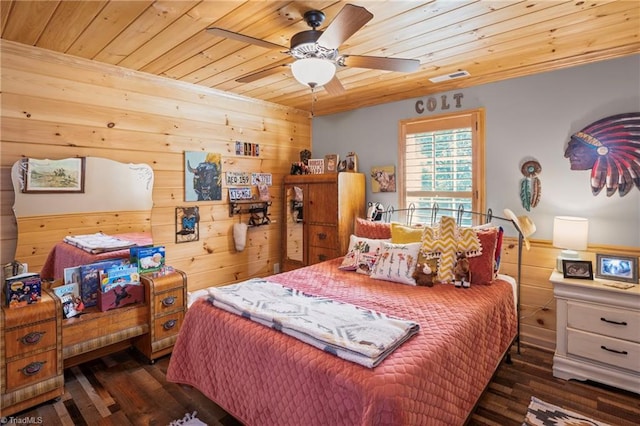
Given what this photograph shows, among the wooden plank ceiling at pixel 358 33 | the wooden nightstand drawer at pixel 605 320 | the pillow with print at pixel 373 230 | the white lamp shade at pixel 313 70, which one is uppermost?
the wooden plank ceiling at pixel 358 33

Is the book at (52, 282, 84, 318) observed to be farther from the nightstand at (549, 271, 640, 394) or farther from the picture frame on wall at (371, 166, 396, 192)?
the nightstand at (549, 271, 640, 394)

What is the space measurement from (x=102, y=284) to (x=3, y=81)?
4.90ft

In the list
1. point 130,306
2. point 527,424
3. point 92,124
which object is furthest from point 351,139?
point 527,424

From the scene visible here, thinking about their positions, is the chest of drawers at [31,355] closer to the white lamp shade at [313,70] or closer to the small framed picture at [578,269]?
the white lamp shade at [313,70]

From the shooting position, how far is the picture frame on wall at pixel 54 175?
95.4 inches

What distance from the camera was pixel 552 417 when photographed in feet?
6.64

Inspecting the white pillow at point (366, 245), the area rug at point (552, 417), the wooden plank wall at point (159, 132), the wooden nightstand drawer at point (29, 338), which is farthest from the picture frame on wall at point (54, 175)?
the area rug at point (552, 417)

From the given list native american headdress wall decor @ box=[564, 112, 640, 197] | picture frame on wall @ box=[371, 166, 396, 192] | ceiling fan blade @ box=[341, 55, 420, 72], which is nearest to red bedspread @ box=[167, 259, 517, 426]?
native american headdress wall decor @ box=[564, 112, 640, 197]

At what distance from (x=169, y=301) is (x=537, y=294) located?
3.02 m

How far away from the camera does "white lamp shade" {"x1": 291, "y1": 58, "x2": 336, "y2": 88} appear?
1893mm

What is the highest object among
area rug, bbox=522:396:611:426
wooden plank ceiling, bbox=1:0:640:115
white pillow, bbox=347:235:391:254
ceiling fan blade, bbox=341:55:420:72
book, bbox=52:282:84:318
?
wooden plank ceiling, bbox=1:0:640:115

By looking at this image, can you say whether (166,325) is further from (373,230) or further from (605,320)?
(605,320)

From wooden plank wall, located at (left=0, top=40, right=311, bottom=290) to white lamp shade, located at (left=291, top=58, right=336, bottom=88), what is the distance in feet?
Answer: 5.73

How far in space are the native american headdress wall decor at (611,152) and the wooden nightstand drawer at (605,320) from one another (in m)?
0.88
